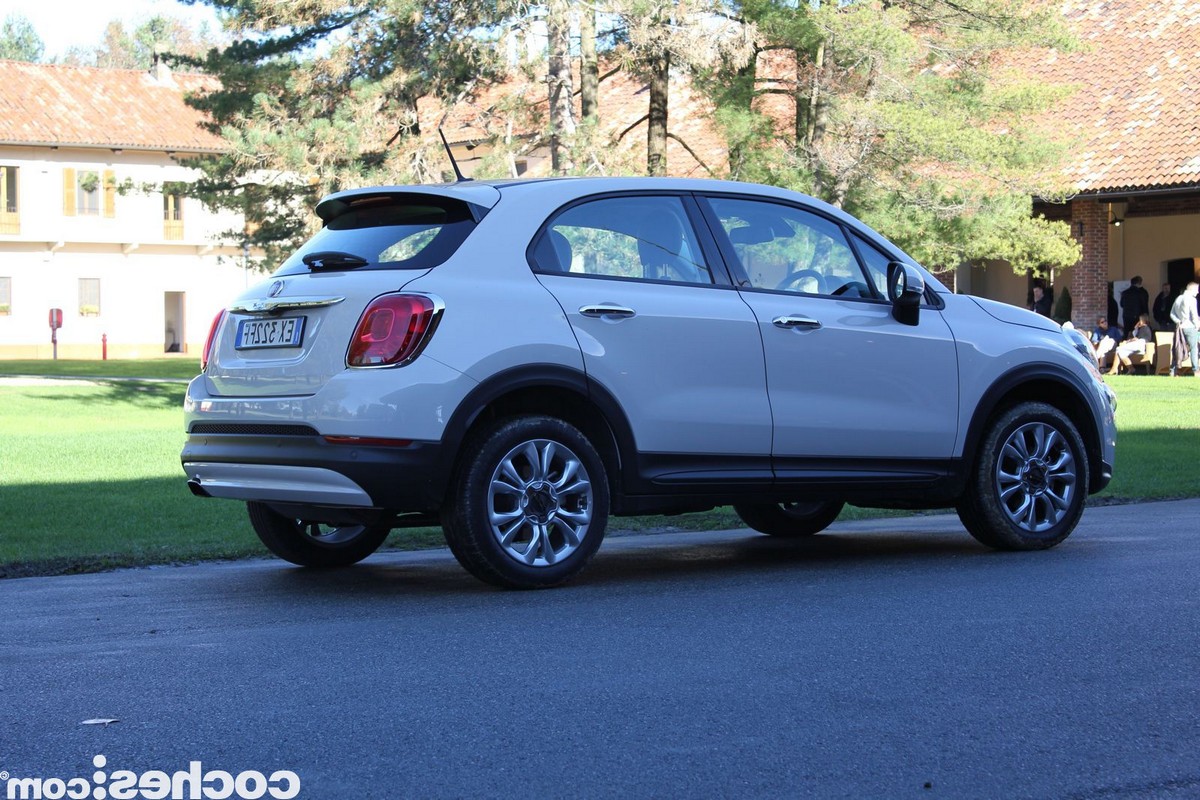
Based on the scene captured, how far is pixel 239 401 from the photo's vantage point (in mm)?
7168

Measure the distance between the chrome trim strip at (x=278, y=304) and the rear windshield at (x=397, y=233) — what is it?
10.2 inches

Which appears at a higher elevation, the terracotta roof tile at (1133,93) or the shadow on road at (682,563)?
the terracotta roof tile at (1133,93)

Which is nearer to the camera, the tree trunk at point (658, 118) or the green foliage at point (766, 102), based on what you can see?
the green foliage at point (766, 102)

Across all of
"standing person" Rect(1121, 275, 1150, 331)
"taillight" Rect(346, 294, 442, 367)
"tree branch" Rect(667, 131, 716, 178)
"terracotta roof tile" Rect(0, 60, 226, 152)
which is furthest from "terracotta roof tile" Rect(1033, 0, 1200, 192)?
"terracotta roof tile" Rect(0, 60, 226, 152)

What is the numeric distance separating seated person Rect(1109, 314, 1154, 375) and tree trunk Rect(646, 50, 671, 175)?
35.5ft

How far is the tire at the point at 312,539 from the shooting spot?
319 inches

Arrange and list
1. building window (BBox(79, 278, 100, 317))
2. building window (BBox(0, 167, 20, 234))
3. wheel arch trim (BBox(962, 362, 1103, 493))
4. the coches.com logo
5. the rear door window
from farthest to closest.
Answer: building window (BBox(79, 278, 100, 317)) < building window (BBox(0, 167, 20, 234)) < wheel arch trim (BBox(962, 362, 1103, 493)) < the rear door window < the coches.com logo

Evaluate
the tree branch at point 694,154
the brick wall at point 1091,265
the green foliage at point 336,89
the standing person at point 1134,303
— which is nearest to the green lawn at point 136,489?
the green foliage at point 336,89

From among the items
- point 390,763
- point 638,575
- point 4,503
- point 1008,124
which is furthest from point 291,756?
point 1008,124

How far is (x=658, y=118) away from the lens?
28.0 meters

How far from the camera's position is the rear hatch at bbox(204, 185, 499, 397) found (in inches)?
271

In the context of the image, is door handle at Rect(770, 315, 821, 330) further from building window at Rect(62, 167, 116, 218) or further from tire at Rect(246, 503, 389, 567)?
building window at Rect(62, 167, 116, 218)

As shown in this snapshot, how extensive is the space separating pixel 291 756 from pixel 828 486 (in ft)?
13.6

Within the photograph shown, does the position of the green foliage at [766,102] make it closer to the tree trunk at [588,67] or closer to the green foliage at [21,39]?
the tree trunk at [588,67]
